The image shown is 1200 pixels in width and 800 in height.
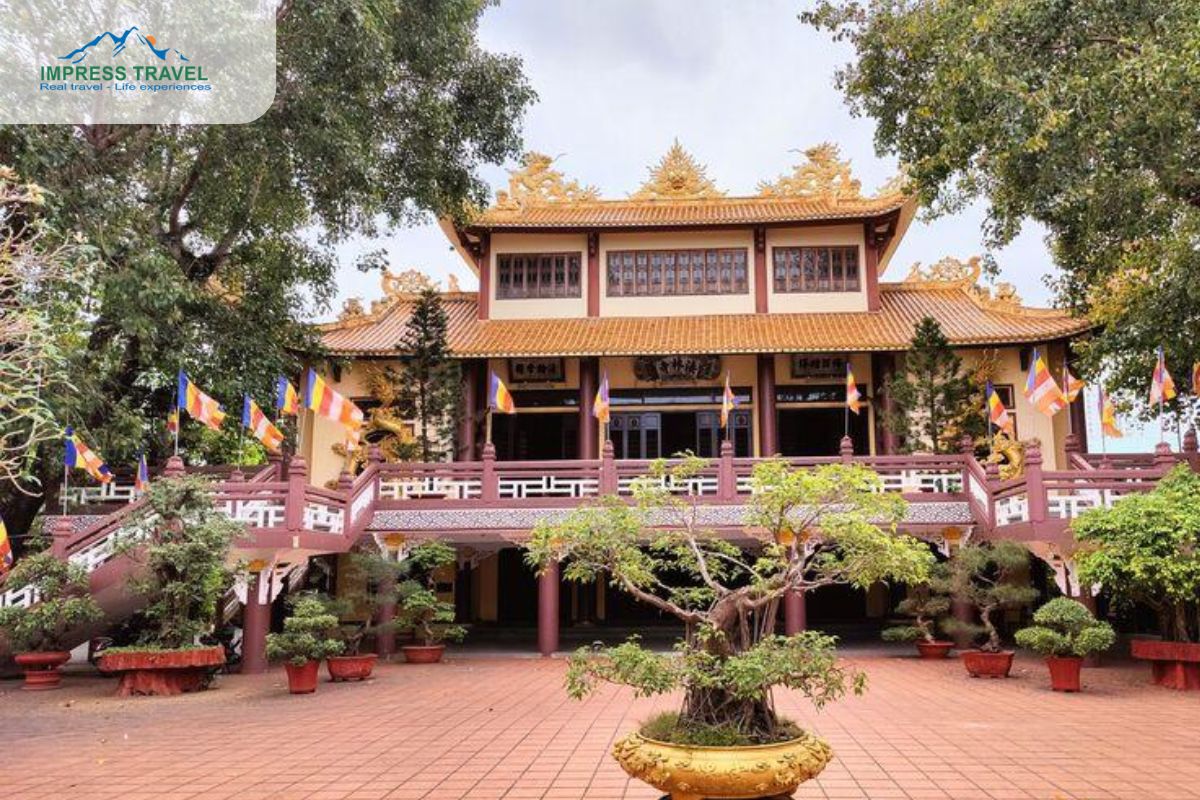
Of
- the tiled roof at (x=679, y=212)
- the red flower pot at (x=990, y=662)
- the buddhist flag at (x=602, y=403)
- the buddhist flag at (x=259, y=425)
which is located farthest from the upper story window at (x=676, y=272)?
the red flower pot at (x=990, y=662)

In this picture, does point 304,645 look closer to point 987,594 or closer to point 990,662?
point 990,662

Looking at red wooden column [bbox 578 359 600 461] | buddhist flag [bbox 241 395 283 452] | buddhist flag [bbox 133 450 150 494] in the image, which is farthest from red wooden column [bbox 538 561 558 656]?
buddhist flag [bbox 133 450 150 494]

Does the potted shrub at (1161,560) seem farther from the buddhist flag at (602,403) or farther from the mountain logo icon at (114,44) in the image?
the mountain logo icon at (114,44)

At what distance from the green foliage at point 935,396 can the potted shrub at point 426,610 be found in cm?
819

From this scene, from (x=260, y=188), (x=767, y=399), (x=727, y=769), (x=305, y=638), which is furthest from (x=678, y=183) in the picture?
(x=727, y=769)

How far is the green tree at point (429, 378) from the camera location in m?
15.9

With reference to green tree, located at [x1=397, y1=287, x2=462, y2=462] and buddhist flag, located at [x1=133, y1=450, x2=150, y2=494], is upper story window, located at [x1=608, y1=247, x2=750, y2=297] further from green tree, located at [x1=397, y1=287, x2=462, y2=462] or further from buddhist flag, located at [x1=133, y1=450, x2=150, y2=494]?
buddhist flag, located at [x1=133, y1=450, x2=150, y2=494]

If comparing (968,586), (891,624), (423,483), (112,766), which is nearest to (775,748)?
(112,766)

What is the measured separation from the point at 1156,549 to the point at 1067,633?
133cm

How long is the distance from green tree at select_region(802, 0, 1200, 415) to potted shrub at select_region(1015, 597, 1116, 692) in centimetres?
470

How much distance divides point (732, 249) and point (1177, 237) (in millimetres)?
8433

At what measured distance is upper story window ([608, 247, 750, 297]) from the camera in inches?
718

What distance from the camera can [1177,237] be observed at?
11.5m

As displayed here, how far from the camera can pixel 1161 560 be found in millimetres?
9203
